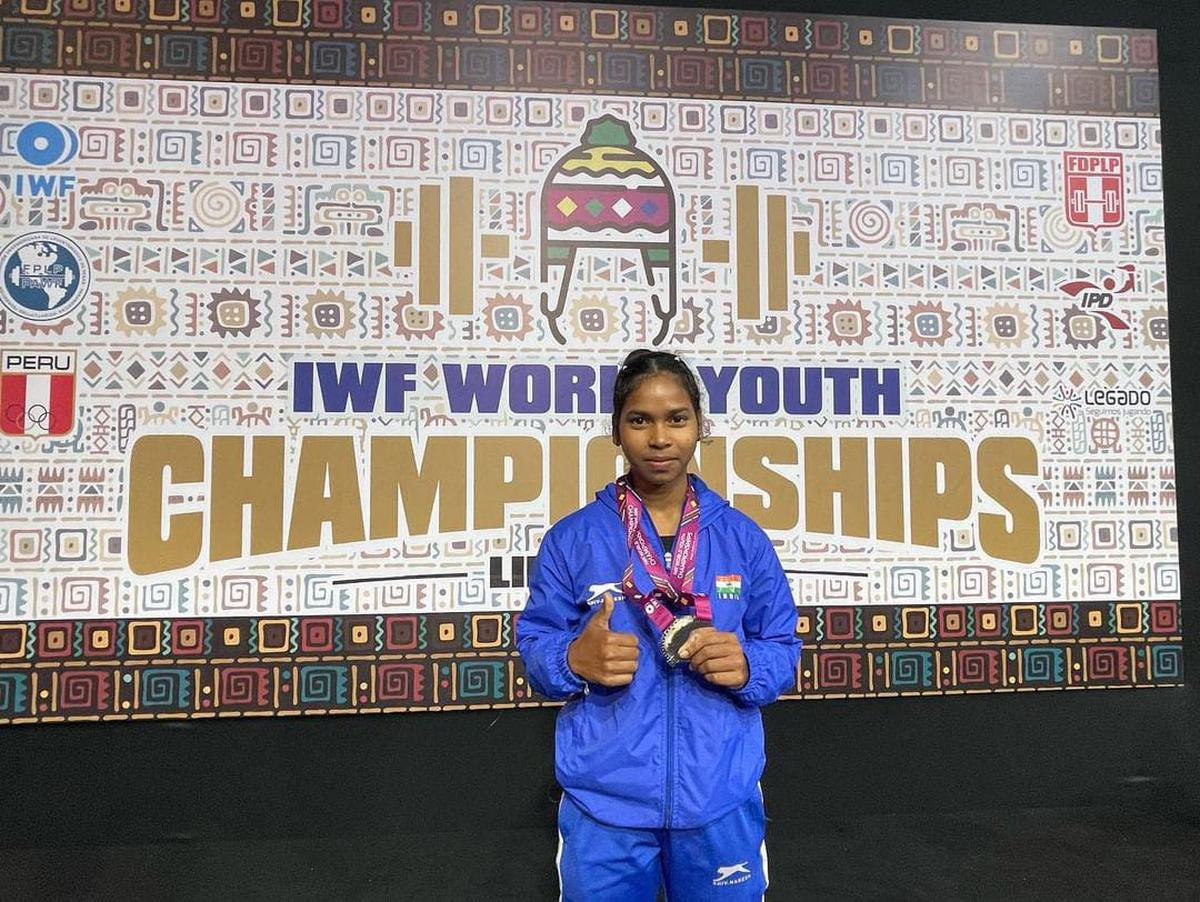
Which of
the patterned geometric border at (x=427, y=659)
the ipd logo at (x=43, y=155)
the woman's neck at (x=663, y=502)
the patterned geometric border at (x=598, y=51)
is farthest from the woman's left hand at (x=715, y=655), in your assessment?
the ipd logo at (x=43, y=155)

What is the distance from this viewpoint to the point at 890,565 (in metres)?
2.82

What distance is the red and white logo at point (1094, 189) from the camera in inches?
117

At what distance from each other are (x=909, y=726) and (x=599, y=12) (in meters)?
2.65

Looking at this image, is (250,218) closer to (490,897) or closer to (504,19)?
(504,19)

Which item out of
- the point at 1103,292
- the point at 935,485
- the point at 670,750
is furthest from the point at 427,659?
the point at 1103,292

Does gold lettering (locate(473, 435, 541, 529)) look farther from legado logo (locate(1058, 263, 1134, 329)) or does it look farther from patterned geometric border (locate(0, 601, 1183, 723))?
legado logo (locate(1058, 263, 1134, 329))

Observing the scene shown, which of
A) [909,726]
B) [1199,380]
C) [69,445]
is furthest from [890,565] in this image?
[69,445]

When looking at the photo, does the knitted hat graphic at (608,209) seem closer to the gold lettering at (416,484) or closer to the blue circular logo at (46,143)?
the gold lettering at (416,484)

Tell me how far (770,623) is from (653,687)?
0.78 feet

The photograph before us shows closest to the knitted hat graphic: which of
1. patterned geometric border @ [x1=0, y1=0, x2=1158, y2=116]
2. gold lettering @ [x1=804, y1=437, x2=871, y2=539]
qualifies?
patterned geometric border @ [x1=0, y1=0, x2=1158, y2=116]

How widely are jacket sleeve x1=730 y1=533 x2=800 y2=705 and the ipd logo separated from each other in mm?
2579

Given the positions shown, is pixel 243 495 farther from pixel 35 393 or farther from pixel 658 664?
pixel 658 664

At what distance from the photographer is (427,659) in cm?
271

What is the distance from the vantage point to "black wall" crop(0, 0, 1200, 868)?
265 cm
